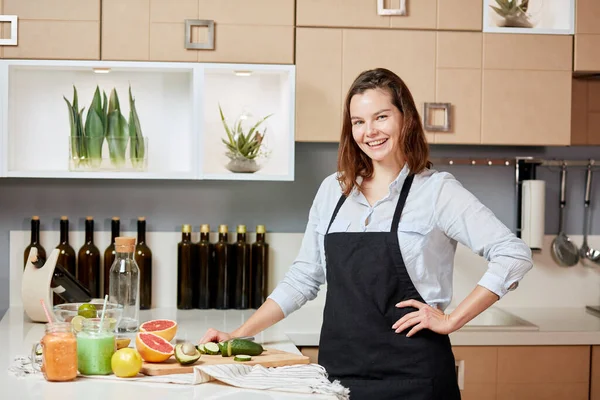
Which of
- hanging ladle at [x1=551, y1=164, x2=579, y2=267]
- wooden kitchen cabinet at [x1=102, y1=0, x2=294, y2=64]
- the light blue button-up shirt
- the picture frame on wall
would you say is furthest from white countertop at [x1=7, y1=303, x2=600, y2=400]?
the picture frame on wall

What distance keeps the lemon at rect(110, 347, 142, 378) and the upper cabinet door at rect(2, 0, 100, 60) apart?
1455mm

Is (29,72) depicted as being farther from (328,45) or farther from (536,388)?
(536,388)

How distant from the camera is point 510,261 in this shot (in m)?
2.26

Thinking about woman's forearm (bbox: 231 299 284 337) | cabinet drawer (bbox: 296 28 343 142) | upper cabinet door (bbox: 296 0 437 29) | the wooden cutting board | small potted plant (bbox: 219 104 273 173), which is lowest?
the wooden cutting board

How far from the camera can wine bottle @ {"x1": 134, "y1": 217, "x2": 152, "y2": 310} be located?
136 inches

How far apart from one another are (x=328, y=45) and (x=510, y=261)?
1.26m

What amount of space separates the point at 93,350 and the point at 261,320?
0.59 m

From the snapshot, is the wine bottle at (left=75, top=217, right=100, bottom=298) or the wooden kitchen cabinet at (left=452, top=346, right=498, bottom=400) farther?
the wine bottle at (left=75, top=217, right=100, bottom=298)

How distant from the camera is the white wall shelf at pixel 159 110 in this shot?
3301mm

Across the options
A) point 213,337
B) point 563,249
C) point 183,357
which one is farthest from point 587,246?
point 183,357

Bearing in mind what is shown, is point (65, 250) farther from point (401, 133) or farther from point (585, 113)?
point (585, 113)

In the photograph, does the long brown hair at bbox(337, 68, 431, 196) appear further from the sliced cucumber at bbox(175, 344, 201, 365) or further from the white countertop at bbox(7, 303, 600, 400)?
the sliced cucumber at bbox(175, 344, 201, 365)

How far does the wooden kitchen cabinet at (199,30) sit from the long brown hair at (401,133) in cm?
78

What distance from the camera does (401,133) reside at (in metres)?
2.39
